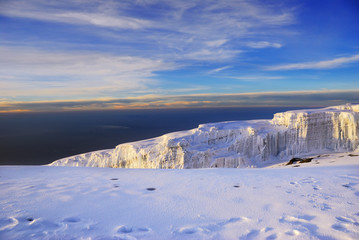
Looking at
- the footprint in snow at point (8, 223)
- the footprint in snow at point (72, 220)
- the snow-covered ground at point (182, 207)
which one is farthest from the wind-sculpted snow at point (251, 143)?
the footprint in snow at point (8, 223)

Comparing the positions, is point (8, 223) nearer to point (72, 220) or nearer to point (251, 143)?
point (72, 220)

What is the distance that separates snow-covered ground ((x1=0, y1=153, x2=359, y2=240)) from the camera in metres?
3.07

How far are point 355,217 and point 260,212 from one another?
53.0 inches

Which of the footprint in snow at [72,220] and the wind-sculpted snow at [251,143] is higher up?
the footprint in snow at [72,220]

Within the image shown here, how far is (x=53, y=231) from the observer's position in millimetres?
3074

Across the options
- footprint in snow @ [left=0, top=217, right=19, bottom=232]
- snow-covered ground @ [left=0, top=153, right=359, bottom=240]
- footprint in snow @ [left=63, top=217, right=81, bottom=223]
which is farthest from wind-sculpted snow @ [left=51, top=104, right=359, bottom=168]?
footprint in snow @ [left=0, top=217, right=19, bottom=232]

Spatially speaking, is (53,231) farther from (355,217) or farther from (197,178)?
(355,217)

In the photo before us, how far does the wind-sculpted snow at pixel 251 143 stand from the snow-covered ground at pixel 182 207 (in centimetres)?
2490

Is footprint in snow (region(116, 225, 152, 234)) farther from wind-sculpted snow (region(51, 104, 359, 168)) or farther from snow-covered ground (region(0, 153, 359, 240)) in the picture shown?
wind-sculpted snow (region(51, 104, 359, 168))

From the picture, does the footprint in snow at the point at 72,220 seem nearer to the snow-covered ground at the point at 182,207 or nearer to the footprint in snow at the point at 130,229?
the snow-covered ground at the point at 182,207

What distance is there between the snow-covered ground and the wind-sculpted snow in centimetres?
2490

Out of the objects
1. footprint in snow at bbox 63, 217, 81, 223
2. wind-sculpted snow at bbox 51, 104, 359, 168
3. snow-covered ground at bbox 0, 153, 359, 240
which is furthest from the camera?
wind-sculpted snow at bbox 51, 104, 359, 168

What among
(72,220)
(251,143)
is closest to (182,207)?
(72,220)

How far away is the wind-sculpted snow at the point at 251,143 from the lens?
2974 centimetres
